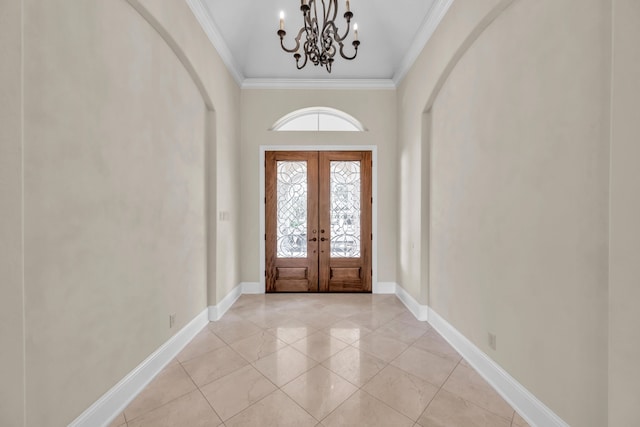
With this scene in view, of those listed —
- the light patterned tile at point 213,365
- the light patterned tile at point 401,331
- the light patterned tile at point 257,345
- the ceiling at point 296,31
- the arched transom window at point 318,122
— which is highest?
the ceiling at point 296,31

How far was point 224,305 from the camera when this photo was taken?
12.0 ft

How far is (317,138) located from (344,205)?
121cm

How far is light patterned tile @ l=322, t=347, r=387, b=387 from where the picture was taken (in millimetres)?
2221

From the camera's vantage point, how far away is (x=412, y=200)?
12.3 ft

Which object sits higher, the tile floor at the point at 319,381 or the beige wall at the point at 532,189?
the beige wall at the point at 532,189

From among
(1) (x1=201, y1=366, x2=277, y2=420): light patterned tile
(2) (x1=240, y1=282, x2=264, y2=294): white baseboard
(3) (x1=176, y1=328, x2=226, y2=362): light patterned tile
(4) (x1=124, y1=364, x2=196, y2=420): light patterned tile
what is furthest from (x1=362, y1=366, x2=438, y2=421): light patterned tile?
(2) (x1=240, y1=282, x2=264, y2=294): white baseboard

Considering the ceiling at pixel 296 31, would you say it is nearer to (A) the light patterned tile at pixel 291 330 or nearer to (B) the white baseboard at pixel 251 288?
(B) the white baseboard at pixel 251 288

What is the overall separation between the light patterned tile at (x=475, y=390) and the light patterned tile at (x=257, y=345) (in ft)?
5.16

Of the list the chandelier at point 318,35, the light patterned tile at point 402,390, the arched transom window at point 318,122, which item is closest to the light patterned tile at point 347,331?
the light patterned tile at point 402,390

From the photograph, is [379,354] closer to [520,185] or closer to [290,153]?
[520,185]

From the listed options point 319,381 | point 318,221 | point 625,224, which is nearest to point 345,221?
point 318,221

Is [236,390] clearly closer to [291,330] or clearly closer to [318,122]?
[291,330]

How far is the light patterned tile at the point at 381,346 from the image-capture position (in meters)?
2.57

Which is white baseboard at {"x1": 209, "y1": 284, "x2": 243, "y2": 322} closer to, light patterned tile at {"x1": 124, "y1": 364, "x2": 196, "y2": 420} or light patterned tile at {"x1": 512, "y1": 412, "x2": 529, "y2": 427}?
light patterned tile at {"x1": 124, "y1": 364, "x2": 196, "y2": 420}
